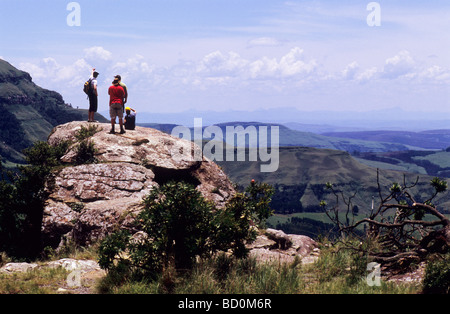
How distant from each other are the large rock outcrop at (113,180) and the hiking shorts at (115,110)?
120 cm

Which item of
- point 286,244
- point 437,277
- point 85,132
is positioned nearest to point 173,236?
point 437,277

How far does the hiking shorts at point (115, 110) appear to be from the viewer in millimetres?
21125

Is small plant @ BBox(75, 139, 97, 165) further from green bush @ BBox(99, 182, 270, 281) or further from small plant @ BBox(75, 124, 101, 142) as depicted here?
green bush @ BBox(99, 182, 270, 281)

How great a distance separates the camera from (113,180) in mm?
18234

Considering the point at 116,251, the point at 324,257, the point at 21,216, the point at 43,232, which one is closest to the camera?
the point at 116,251

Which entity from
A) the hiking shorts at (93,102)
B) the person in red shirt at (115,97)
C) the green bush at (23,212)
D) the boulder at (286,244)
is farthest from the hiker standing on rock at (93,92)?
the boulder at (286,244)

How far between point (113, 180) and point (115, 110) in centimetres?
483

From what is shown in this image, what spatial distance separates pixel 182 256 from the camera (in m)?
9.80

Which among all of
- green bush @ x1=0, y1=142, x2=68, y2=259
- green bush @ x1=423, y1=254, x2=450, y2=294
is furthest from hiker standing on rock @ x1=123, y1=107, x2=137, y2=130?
green bush @ x1=423, y1=254, x2=450, y2=294

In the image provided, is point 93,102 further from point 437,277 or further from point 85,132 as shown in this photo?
point 437,277

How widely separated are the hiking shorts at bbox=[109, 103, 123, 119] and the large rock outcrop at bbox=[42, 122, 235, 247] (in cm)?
120
